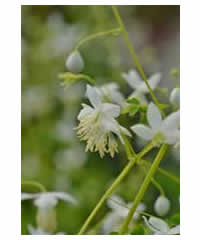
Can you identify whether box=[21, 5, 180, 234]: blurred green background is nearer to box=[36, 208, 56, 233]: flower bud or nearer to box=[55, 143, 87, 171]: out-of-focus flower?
box=[55, 143, 87, 171]: out-of-focus flower

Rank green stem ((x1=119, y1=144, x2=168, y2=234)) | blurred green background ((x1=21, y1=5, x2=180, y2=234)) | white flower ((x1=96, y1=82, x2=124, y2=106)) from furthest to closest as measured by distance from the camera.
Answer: blurred green background ((x1=21, y1=5, x2=180, y2=234)) < white flower ((x1=96, y1=82, x2=124, y2=106)) < green stem ((x1=119, y1=144, x2=168, y2=234))

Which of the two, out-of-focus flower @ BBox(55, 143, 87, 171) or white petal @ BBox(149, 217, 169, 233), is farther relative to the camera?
out-of-focus flower @ BBox(55, 143, 87, 171)

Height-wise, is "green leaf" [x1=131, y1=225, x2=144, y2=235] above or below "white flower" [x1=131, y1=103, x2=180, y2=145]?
below

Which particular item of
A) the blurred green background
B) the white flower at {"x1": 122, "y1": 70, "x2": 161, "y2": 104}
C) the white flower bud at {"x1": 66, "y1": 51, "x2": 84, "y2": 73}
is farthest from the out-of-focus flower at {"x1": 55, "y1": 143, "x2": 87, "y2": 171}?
the white flower bud at {"x1": 66, "y1": 51, "x2": 84, "y2": 73}

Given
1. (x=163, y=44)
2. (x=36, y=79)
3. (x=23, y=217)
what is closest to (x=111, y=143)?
(x=23, y=217)

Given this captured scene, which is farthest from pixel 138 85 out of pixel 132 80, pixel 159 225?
pixel 159 225

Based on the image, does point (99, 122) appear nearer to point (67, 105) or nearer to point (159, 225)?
point (159, 225)
